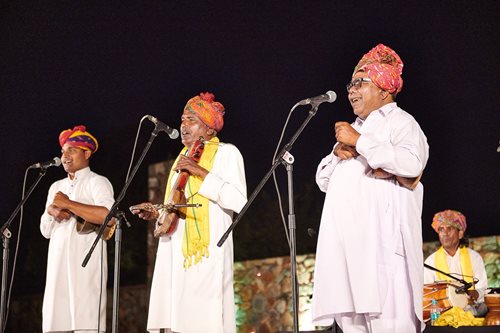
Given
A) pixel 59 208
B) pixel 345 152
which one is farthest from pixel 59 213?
pixel 345 152

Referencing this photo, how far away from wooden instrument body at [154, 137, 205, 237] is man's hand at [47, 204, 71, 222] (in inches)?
47.3

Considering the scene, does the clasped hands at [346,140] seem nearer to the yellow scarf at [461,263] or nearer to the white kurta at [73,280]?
the white kurta at [73,280]

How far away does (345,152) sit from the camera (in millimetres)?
3311

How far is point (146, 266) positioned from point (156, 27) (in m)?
2.70

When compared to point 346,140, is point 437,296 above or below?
below

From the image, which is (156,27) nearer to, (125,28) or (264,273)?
(125,28)

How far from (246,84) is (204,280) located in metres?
3.86

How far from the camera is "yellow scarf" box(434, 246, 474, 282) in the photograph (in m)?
7.43

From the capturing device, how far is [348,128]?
323 cm

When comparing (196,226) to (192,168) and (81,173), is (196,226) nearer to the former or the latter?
(192,168)

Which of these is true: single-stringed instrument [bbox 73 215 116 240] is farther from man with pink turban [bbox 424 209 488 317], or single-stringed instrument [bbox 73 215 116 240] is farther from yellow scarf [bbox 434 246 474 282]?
yellow scarf [bbox 434 246 474 282]

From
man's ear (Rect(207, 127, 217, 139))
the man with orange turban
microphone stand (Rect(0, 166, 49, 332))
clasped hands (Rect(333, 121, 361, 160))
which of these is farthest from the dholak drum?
microphone stand (Rect(0, 166, 49, 332))

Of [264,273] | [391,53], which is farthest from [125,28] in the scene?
[391,53]

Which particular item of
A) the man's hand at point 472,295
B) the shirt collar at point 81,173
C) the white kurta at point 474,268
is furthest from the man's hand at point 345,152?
the white kurta at point 474,268
